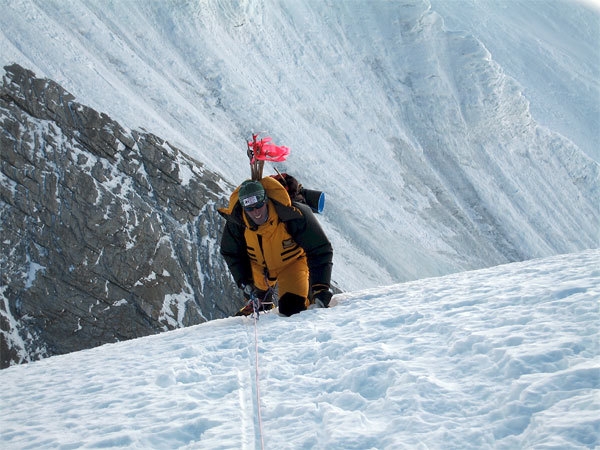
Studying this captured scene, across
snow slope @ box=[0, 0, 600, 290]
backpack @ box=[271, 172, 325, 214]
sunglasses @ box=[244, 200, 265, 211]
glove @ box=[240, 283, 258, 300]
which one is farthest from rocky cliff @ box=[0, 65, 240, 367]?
sunglasses @ box=[244, 200, 265, 211]

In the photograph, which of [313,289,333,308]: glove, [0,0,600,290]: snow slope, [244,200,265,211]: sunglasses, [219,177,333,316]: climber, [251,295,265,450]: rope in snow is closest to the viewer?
[251,295,265,450]: rope in snow

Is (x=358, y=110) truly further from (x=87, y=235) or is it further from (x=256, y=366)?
(x=256, y=366)

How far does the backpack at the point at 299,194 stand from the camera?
6181mm

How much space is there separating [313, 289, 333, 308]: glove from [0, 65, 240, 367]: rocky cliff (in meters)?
11.7

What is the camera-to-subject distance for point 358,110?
91.1 feet

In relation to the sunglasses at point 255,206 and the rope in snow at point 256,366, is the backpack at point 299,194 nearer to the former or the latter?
the sunglasses at point 255,206

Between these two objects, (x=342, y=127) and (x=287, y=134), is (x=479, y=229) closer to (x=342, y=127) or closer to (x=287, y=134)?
(x=342, y=127)

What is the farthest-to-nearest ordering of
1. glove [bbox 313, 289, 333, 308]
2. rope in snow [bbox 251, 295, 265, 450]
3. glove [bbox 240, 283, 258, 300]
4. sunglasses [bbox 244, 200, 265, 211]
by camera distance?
glove [bbox 240, 283, 258, 300] < glove [bbox 313, 289, 333, 308] < sunglasses [bbox 244, 200, 265, 211] < rope in snow [bbox 251, 295, 265, 450]

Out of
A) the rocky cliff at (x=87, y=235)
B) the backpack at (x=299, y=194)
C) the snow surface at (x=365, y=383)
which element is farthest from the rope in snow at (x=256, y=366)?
the rocky cliff at (x=87, y=235)

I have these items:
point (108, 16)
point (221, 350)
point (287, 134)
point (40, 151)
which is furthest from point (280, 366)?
point (108, 16)

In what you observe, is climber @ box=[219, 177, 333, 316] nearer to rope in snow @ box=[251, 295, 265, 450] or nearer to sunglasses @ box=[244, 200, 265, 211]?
sunglasses @ box=[244, 200, 265, 211]

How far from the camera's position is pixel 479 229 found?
26828mm

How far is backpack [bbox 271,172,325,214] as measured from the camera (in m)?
6.18

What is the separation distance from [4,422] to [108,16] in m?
21.3
